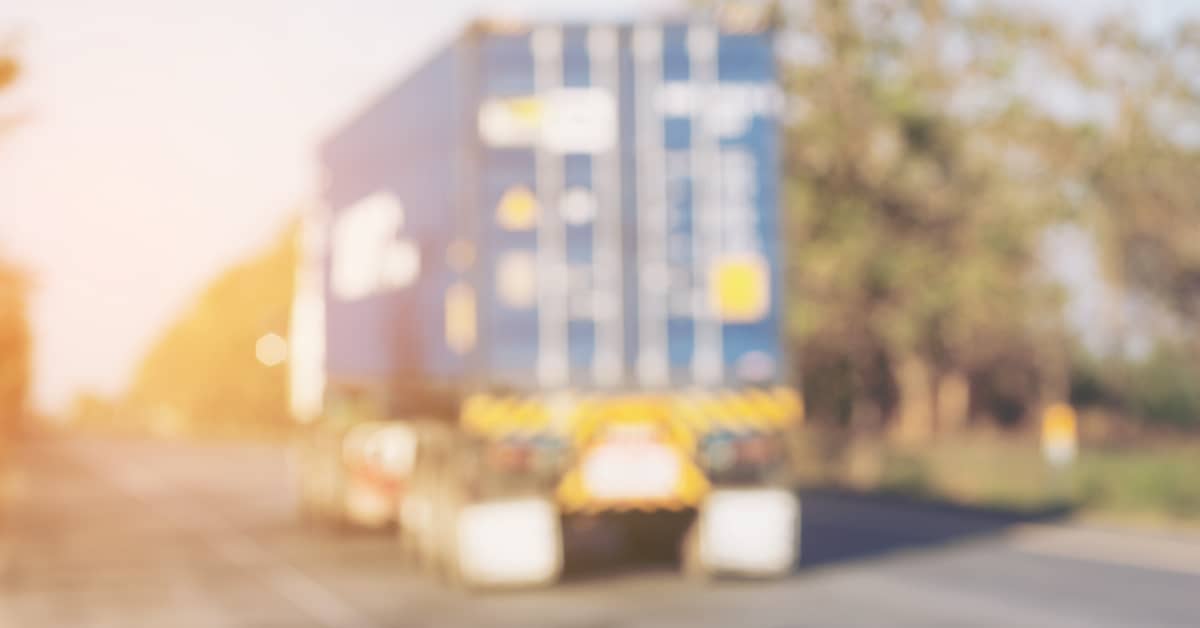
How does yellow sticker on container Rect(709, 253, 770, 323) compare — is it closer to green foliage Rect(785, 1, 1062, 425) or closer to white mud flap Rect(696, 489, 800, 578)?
white mud flap Rect(696, 489, 800, 578)

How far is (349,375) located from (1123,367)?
2744cm

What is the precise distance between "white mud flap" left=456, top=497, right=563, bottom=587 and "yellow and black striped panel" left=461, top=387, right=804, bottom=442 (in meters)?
0.60

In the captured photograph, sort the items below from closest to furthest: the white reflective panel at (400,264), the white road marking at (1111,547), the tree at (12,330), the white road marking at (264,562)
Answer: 1. the tree at (12,330)
2. the white road marking at (264,562)
3. the white road marking at (1111,547)
4. the white reflective panel at (400,264)

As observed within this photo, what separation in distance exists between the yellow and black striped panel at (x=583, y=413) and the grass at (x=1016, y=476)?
8.65 meters

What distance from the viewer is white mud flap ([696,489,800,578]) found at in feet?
50.6

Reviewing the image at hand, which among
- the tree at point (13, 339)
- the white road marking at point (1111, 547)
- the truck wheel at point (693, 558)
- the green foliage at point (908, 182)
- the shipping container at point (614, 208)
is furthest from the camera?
the green foliage at point (908, 182)

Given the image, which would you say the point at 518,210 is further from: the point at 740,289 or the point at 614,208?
the point at 740,289

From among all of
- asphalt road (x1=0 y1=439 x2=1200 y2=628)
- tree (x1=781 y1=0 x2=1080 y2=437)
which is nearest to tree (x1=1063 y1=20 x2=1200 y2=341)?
tree (x1=781 y1=0 x2=1080 y2=437)

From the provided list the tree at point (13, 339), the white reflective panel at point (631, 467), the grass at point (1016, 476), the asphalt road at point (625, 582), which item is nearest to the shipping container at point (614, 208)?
the white reflective panel at point (631, 467)

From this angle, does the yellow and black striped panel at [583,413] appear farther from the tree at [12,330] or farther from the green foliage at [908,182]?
the green foliage at [908,182]

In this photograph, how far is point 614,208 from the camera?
14875 millimetres

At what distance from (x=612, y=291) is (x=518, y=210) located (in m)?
0.92

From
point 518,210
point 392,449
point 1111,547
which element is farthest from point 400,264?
point 1111,547

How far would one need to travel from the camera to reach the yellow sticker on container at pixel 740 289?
15070 millimetres
